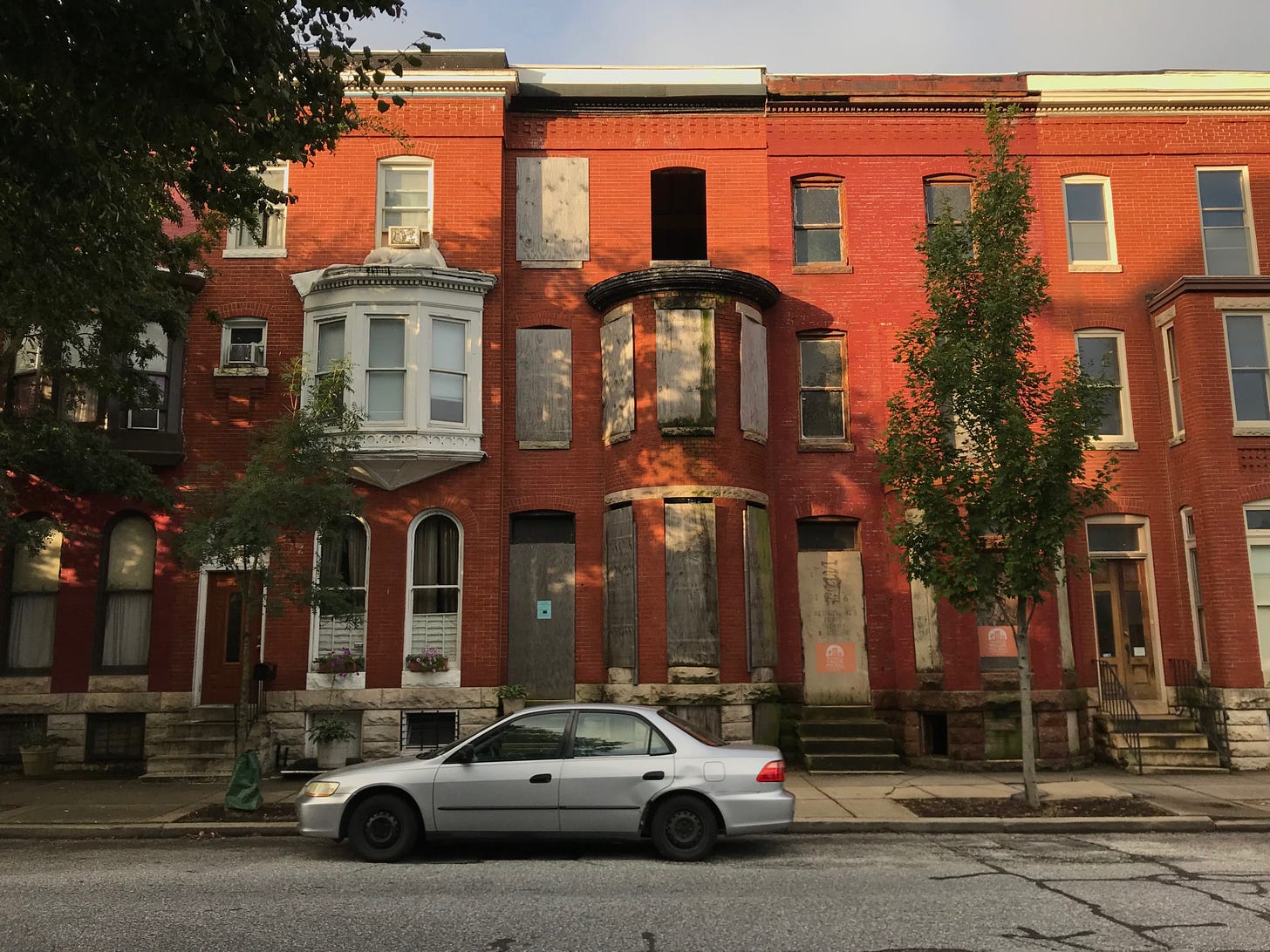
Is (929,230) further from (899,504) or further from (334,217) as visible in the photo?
(334,217)

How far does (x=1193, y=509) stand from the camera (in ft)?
56.0

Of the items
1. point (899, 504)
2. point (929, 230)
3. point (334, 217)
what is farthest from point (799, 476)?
point (334, 217)

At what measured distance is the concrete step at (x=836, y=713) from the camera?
1664cm

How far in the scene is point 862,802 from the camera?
12.8m

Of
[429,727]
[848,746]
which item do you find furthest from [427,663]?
[848,746]

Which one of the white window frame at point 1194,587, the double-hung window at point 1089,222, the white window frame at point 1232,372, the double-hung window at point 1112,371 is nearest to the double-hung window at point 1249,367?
the white window frame at point 1232,372

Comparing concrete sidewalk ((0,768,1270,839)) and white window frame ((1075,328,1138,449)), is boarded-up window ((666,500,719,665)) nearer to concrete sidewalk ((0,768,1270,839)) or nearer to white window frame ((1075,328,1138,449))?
concrete sidewalk ((0,768,1270,839))

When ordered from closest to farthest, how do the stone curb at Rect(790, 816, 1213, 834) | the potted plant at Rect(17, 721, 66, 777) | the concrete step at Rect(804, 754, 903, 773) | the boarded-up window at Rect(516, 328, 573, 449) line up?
the stone curb at Rect(790, 816, 1213, 834) → the concrete step at Rect(804, 754, 903, 773) → the potted plant at Rect(17, 721, 66, 777) → the boarded-up window at Rect(516, 328, 573, 449)

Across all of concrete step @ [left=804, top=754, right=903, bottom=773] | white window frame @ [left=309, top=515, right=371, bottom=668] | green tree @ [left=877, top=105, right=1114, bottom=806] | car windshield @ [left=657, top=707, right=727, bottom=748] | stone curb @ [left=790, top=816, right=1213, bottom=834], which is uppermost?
green tree @ [left=877, top=105, right=1114, bottom=806]

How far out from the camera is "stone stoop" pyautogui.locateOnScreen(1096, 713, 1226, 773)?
15.9m

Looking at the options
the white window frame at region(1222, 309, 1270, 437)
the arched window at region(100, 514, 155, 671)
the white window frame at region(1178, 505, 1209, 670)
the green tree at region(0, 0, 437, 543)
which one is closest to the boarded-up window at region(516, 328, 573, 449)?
the arched window at region(100, 514, 155, 671)

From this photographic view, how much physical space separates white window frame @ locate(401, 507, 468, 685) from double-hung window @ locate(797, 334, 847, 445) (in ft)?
21.0

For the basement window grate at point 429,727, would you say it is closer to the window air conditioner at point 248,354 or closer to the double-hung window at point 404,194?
the window air conditioner at point 248,354

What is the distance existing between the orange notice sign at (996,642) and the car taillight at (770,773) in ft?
26.7
